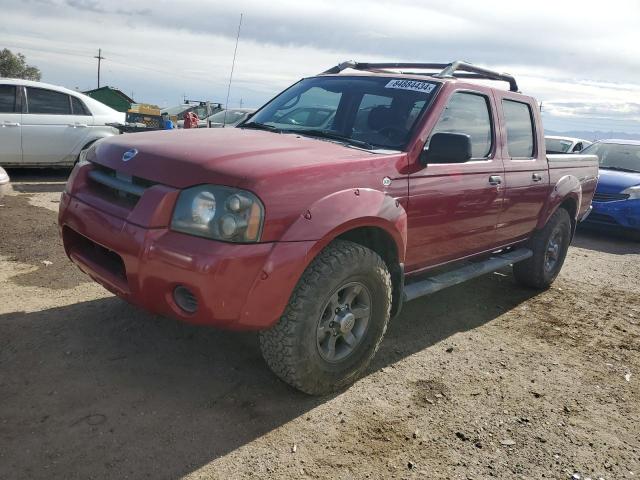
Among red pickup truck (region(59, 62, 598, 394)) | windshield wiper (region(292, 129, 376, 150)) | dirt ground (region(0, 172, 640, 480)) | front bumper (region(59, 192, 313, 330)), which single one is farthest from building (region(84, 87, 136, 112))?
front bumper (region(59, 192, 313, 330))

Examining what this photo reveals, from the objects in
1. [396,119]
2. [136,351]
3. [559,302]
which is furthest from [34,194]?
[559,302]

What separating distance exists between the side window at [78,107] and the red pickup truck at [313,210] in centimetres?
645

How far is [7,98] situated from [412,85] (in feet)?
25.0

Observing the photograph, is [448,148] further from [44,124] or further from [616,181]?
[44,124]

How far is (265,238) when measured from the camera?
2.62 m

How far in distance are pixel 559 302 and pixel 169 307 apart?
4.19 meters

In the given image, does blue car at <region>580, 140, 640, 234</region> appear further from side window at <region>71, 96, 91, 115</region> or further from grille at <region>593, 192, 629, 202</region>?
side window at <region>71, 96, 91, 115</region>

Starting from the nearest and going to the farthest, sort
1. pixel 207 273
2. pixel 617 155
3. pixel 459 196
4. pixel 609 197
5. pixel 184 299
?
pixel 207 273 < pixel 184 299 < pixel 459 196 < pixel 609 197 < pixel 617 155

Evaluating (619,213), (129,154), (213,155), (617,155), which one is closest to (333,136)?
(213,155)

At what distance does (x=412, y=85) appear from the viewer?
391 cm

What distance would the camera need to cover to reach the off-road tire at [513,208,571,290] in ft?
17.8

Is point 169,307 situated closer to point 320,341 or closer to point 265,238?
point 265,238

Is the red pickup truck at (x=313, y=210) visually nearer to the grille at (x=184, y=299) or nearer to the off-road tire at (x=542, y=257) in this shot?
the grille at (x=184, y=299)

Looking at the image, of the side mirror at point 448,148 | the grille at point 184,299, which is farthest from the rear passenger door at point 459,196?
the grille at point 184,299
